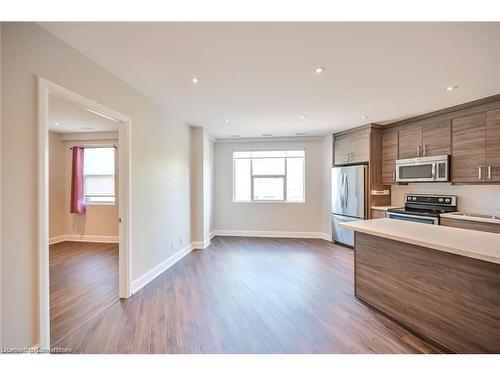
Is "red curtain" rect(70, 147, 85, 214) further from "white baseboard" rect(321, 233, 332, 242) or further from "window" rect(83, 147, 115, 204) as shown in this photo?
"white baseboard" rect(321, 233, 332, 242)

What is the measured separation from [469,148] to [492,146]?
265 mm

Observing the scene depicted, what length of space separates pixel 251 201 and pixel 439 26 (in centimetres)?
485

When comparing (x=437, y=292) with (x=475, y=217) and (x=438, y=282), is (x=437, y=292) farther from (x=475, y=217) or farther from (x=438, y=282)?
(x=475, y=217)

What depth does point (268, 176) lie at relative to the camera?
6.05m

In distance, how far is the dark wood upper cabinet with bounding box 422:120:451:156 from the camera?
145 inches

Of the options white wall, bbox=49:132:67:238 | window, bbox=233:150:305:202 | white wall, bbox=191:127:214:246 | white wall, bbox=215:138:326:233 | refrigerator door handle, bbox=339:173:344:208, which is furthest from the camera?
window, bbox=233:150:305:202

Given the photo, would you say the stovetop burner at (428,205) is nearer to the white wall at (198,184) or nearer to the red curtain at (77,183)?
the white wall at (198,184)

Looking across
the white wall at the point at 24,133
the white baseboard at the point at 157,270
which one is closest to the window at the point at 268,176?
the white baseboard at the point at 157,270

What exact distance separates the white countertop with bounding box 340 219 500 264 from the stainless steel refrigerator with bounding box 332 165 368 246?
2.21 metres

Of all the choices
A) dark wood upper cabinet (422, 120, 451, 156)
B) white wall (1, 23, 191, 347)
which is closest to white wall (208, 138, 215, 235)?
white wall (1, 23, 191, 347)

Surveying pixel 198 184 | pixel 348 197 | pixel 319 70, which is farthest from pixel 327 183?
pixel 319 70

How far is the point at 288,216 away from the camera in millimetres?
5902
